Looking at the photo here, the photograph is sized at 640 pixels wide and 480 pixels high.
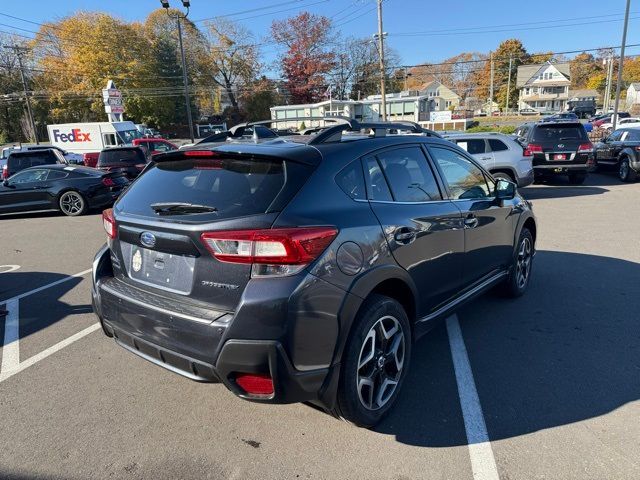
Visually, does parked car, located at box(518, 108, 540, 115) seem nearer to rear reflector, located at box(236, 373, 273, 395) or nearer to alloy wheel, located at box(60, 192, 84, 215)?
alloy wheel, located at box(60, 192, 84, 215)

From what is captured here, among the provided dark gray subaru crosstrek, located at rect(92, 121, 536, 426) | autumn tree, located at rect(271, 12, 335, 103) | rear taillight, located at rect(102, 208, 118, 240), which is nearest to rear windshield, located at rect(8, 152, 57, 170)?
rear taillight, located at rect(102, 208, 118, 240)

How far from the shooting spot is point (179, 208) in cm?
263

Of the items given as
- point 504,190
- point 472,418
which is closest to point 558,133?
point 504,190

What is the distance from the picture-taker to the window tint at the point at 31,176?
39.0 ft

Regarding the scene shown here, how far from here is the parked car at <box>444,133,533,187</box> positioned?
1141cm

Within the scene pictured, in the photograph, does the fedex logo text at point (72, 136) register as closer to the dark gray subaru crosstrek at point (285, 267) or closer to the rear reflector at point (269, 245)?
the dark gray subaru crosstrek at point (285, 267)

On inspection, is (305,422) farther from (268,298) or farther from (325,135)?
(325,135)

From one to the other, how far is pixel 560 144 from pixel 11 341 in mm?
13602

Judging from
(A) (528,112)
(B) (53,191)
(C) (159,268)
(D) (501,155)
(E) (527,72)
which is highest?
→ (E) (527,72)

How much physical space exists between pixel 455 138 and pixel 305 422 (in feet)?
33.9

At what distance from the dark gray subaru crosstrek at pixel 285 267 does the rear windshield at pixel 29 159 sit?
15.6 metres

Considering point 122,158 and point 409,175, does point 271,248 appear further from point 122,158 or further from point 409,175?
point 122,158

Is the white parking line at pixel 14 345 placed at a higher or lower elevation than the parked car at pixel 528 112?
higher

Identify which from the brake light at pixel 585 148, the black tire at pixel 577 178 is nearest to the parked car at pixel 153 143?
the black tire at pixel 577 178
